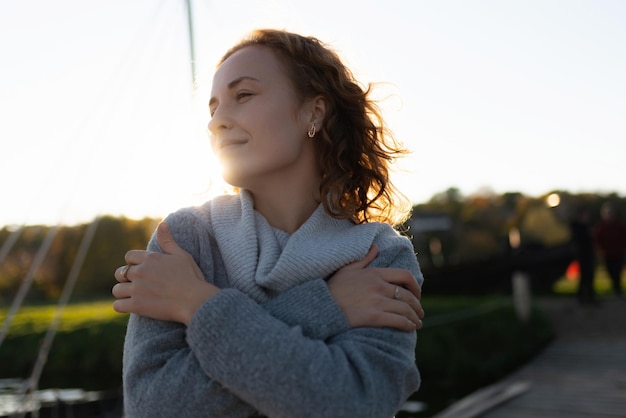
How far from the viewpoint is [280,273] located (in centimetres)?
109

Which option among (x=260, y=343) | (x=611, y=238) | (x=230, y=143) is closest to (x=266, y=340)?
(x=260, y=343)

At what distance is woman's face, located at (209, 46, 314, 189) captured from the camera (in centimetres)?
116

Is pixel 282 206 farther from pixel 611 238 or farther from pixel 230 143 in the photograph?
pixel 611 238

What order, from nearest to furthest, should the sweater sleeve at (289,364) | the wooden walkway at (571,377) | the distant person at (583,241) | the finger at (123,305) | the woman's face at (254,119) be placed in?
1. the sweater sleeve at (289,364)
2. the finger at (123,305)
3. the woman's face at (254,119)
4. the wooden walkway at (571,377)
5. the distant person at (583,241)

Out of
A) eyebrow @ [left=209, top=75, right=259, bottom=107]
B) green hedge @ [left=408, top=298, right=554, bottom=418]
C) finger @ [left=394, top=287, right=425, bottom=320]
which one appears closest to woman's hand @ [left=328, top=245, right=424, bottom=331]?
finger @ [left=394, top=287, right=425, bottom=320]

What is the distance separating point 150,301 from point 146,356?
86 millimetres

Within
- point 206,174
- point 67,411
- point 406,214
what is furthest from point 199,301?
point 67,411

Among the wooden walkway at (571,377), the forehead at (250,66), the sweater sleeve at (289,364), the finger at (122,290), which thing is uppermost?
the forehead at (250,66)

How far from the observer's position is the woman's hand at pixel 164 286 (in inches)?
40.4

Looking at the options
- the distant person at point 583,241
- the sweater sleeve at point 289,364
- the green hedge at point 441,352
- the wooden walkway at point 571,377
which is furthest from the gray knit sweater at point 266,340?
the distant person at point 583,241

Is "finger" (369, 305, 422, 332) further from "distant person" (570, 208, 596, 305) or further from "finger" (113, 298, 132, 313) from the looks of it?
"distant person" (570, 208, 596, 305)

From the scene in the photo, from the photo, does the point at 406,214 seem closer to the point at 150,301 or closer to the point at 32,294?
the point at 150,301

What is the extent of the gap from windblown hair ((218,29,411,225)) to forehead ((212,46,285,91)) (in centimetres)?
2

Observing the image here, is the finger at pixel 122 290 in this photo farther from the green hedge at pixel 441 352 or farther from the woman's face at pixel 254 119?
the green hedge at pixel 441 352
